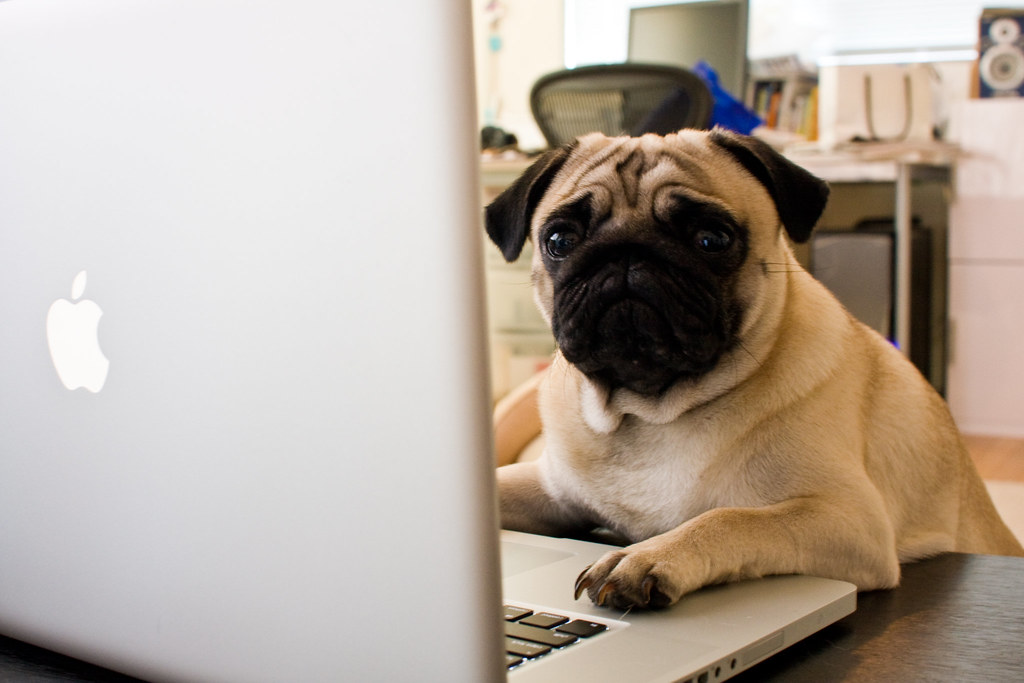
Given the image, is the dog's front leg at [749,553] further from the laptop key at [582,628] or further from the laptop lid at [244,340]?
the laptop lid at [244,340]

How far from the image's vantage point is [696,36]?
4590 millimetres

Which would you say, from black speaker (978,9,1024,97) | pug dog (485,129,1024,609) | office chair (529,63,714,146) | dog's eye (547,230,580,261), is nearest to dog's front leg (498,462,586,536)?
pug dog (485,129,1024,609)

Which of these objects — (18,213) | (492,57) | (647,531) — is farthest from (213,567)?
(492,57)

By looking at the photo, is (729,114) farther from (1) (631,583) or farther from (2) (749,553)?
(1) (631,583)

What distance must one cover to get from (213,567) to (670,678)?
247mm

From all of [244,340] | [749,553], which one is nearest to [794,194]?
[749,553]

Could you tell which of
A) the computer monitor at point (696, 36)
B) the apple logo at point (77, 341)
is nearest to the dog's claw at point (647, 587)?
the apple logo at point (77, 341)

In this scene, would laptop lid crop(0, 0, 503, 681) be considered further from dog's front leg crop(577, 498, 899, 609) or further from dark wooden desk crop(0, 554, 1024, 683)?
dog's front leg crop(577, 498, 899, 609)

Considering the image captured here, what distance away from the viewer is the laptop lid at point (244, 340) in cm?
42

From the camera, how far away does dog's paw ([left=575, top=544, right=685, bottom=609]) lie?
25.7 inches

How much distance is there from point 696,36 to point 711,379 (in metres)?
3.99

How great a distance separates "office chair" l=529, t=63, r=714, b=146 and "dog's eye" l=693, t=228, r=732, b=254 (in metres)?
2.06

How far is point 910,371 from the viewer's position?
1167mm

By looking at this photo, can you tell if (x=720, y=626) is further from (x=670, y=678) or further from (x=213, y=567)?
(x=213, y=567)
